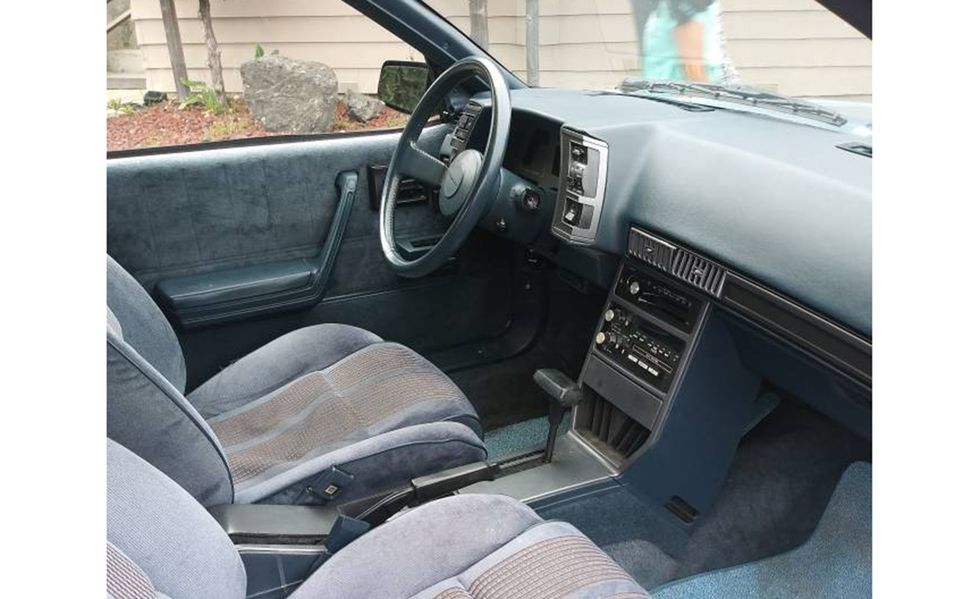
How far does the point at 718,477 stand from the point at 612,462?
0.77ft

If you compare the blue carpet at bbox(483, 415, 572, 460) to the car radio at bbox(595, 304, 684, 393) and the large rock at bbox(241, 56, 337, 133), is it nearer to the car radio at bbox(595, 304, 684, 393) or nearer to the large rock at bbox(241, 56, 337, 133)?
the car radio at bbox(595, 304, 684, 393)

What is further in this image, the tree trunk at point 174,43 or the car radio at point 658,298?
the tree trunk at point 174,43

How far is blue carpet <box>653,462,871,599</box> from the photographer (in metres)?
1.69

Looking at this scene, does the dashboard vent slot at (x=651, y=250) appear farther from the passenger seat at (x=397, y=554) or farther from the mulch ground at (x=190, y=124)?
the mulch ground at (x=190, y=124)

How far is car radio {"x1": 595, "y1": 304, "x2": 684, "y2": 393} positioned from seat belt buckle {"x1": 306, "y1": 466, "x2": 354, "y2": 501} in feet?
2.06

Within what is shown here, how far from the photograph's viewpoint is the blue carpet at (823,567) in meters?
1.69

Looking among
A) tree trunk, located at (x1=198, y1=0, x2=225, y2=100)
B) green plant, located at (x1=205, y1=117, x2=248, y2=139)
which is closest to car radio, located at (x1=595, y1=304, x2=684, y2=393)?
green plant, located at (x1=205, y1=117, x2=248, y2=139)

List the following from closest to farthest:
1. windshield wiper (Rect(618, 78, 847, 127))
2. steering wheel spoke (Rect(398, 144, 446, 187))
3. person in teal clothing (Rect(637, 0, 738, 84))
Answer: windshield wiper (Rect(618, 78, 847, 127)), person in teal clothing (Rect(637, 0, 738, 84)), steering wheel spoke (Rect(398, 144, 446, 187))

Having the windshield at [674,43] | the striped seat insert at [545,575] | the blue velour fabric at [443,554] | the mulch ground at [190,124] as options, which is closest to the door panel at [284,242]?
the mulch ground at [190,124]

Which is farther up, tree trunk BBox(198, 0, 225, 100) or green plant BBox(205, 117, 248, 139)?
tree trunk BBox(198, 0, 225, 100)

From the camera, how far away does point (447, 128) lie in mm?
2104

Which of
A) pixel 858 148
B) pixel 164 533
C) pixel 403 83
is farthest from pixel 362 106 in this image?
pixel 164 533

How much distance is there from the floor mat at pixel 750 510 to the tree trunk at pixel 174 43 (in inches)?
116

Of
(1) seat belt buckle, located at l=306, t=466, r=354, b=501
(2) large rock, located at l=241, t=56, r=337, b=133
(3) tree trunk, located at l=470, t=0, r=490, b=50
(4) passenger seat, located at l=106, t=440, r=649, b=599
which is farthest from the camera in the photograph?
(2) large rock, located at l=241, t=56, r=337, b=133
